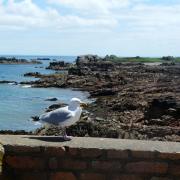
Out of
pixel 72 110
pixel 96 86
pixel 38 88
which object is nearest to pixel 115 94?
pixel 96 86

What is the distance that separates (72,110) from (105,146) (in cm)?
67

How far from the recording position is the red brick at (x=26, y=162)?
642cm

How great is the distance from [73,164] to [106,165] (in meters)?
0.41

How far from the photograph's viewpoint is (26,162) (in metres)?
6.42

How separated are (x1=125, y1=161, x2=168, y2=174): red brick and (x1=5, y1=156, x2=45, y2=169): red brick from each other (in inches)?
43.1

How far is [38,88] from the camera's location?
55438mm

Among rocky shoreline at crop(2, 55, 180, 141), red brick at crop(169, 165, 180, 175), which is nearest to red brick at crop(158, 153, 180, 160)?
red brick at crop(169, 165, 180, 175)

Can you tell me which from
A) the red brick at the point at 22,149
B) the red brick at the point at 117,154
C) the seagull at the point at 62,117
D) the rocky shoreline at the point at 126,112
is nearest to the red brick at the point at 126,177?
the red brick at the point at 117,154

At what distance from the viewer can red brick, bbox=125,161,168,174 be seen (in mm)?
6355

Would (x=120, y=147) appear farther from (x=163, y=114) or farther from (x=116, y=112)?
(x=116, y=112)

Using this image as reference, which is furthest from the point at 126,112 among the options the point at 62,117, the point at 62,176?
the point at 62,176

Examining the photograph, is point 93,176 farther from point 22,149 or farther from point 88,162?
point 22,149

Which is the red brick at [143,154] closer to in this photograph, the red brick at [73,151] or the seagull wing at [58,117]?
the red brick at [73,151]

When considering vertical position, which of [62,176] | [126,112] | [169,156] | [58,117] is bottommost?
[126,112]
